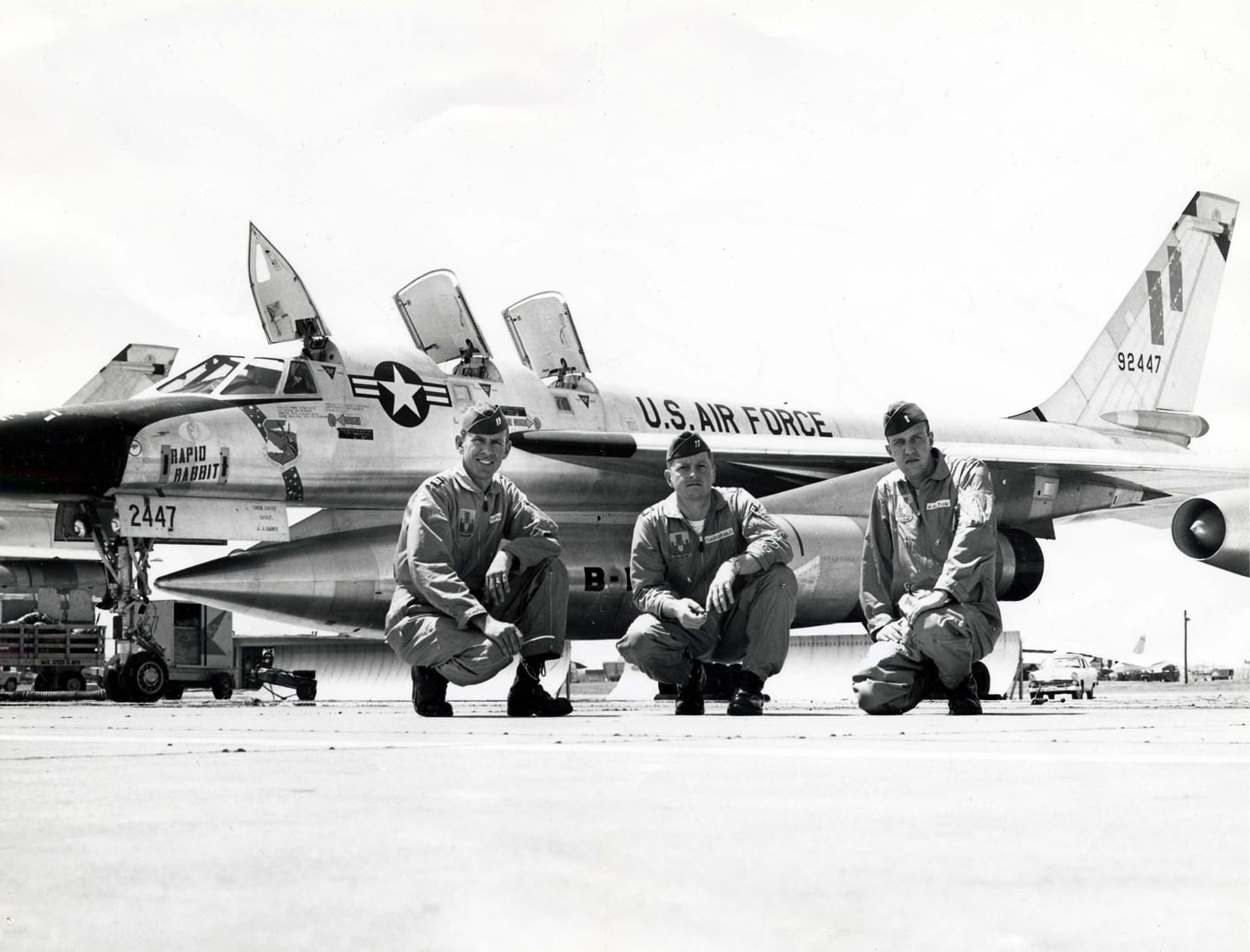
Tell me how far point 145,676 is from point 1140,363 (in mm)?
12650

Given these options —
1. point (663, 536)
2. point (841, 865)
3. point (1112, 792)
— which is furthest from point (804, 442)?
point (841, 865)

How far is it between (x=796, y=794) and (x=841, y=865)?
0.82 meters

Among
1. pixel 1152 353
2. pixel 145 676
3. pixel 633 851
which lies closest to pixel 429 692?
pixel 633 851

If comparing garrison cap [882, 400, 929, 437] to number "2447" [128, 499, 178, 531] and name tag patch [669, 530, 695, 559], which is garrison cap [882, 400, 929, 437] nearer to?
name tag patch [669, 530, 695, 559]

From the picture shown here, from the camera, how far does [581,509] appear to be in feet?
42.2

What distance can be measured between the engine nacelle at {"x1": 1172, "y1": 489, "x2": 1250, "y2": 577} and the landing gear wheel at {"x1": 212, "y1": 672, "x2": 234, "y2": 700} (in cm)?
1490

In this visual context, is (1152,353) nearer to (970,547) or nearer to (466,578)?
(970,547)

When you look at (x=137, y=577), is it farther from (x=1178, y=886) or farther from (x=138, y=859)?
(x=1178, y=886)

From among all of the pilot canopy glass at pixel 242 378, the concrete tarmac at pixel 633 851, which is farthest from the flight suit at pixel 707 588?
the pilot canopy glass at pixel 242 378

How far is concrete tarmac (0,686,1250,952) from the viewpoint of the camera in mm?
1573

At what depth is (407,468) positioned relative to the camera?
38.4 feet

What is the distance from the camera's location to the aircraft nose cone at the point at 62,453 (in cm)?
970

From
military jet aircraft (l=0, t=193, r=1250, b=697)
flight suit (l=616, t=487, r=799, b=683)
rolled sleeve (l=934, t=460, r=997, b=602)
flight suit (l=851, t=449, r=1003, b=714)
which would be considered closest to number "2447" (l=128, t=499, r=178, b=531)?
military jet aircraft (l=0, t=193, r=1250, b=697)

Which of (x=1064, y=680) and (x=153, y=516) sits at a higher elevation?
(x=153, y=516)
